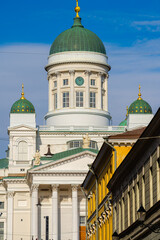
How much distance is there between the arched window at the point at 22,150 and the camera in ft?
428

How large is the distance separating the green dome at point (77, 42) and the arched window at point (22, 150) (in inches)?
639

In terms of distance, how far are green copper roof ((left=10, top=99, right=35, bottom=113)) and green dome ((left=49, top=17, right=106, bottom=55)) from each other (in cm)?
1059

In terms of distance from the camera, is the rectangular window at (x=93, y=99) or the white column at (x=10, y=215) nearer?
the white column at (x=10, y=215)

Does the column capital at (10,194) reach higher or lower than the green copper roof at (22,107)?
lower

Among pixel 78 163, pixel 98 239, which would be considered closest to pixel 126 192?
pixel 98 239

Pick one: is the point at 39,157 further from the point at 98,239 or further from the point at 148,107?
the point at 98,239

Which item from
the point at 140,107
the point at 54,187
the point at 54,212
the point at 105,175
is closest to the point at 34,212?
the point at 54,212

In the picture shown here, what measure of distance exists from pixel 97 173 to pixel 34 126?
202 feet

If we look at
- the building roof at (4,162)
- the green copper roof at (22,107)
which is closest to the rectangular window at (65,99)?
the green copper roof at (22,107)

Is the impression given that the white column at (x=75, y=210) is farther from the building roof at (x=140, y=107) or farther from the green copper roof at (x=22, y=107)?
the building roof at (x=140, y=107)

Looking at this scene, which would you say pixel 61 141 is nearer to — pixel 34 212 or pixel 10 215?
pixel 10 215

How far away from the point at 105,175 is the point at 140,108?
221ft

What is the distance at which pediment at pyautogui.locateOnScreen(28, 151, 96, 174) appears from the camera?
121 meters

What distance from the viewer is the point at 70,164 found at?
12231 cm
